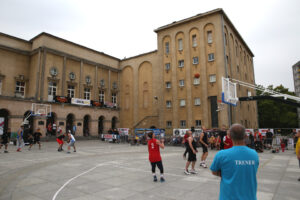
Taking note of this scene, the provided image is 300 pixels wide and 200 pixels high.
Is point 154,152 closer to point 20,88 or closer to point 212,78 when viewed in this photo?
point 212,78

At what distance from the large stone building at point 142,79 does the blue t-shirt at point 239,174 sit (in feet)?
87.1

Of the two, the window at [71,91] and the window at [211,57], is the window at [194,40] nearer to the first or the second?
the window at [211,57]

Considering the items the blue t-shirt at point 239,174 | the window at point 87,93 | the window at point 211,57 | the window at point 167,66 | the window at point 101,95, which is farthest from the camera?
the window at point 101,95

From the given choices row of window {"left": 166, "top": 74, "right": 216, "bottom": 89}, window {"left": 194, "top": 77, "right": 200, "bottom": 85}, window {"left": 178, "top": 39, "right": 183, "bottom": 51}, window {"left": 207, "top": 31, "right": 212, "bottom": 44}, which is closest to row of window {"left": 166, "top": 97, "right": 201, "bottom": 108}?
window {"left": 194, "top": 77, "right": 200, "bottom": 85}

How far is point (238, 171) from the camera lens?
8.88 ft

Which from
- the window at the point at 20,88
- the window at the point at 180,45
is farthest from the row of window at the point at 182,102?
the window at the point at 20,88

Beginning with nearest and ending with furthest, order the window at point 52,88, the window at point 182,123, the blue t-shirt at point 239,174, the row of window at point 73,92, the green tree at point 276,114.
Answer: the blue t-shirt at point 239,174 < the window at point 52,88 < the row of window at point 73,92 < the window at point 182,123 < the green tree at point 276,114

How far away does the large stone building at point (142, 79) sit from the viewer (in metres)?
29.1

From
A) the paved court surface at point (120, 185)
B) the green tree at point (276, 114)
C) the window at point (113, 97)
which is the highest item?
the window at point (113, 97)

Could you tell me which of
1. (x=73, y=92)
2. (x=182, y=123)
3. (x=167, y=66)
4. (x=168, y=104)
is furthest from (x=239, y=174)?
(x=73, y=92)

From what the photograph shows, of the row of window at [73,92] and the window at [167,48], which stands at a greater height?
the window at [167,48]

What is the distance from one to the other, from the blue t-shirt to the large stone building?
1045 inches

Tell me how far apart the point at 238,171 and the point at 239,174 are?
0.14 ft

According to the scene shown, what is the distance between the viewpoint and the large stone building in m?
29.1
